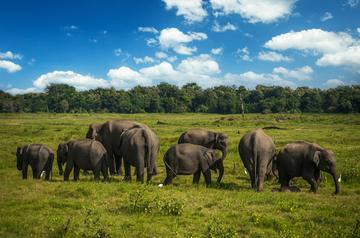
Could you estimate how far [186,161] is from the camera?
17922 mm

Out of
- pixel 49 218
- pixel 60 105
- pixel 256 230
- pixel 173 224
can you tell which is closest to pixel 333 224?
pixel 256 230

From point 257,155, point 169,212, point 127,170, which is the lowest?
point 169,212

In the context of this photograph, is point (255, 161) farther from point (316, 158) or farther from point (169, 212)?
point (169, 212)

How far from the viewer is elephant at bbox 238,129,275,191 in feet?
57.4

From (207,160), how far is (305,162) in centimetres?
434

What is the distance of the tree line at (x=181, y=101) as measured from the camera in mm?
114750

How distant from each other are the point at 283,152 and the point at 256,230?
7.56 meters

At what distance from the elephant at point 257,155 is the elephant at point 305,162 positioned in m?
0.76

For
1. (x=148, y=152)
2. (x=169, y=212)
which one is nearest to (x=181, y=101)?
(x=148, y=152)

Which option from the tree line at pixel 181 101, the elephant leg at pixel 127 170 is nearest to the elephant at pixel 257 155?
the elephant leg at pixel 127 170

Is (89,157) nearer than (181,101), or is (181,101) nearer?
(89,157)

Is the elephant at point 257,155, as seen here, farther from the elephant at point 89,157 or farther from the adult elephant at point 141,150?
the elephant at point 89,157

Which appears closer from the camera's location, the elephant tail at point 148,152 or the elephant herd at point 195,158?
the elephant herd at point 195,158

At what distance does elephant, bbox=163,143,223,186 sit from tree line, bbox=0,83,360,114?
9624cm
